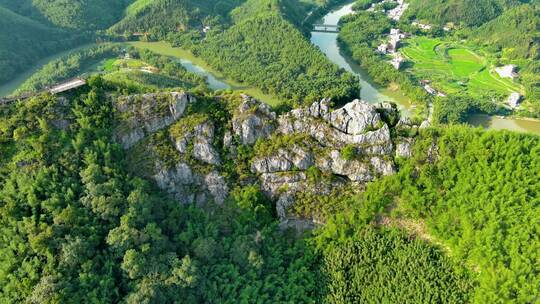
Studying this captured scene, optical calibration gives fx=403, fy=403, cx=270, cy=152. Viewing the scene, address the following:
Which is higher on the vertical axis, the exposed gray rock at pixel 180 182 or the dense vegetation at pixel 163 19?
the dense vegetation at pixel 163 19

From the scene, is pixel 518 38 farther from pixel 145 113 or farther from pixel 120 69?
pixel 145 113

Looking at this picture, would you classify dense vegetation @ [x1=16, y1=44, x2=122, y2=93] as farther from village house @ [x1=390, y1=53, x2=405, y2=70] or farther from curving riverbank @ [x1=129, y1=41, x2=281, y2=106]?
village house @ [x1=390, y1=53, x2=405, y2=70]

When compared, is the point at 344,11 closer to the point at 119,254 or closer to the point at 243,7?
the point at 243,7

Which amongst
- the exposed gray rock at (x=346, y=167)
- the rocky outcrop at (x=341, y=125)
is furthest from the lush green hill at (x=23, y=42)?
the exposed gray rock at (x=346, y=167)

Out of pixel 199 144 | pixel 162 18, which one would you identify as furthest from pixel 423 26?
pixel 199 144

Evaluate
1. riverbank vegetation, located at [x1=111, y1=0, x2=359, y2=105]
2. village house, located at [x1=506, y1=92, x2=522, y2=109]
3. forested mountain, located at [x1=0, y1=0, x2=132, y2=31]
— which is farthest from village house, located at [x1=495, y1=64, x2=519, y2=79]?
forested mountain, located at [x1=0, y1=0, x2=132, y2=31]

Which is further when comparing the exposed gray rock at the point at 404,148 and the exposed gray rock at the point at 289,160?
the exposed gray rock at the point at 289,160

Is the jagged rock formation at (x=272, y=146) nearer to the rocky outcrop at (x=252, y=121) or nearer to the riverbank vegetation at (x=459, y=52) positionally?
the rocky outcrop at (x=252, y=121)

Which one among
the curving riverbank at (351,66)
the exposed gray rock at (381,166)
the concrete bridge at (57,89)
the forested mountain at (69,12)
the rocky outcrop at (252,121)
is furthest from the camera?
the forested mountain at (69,12)
